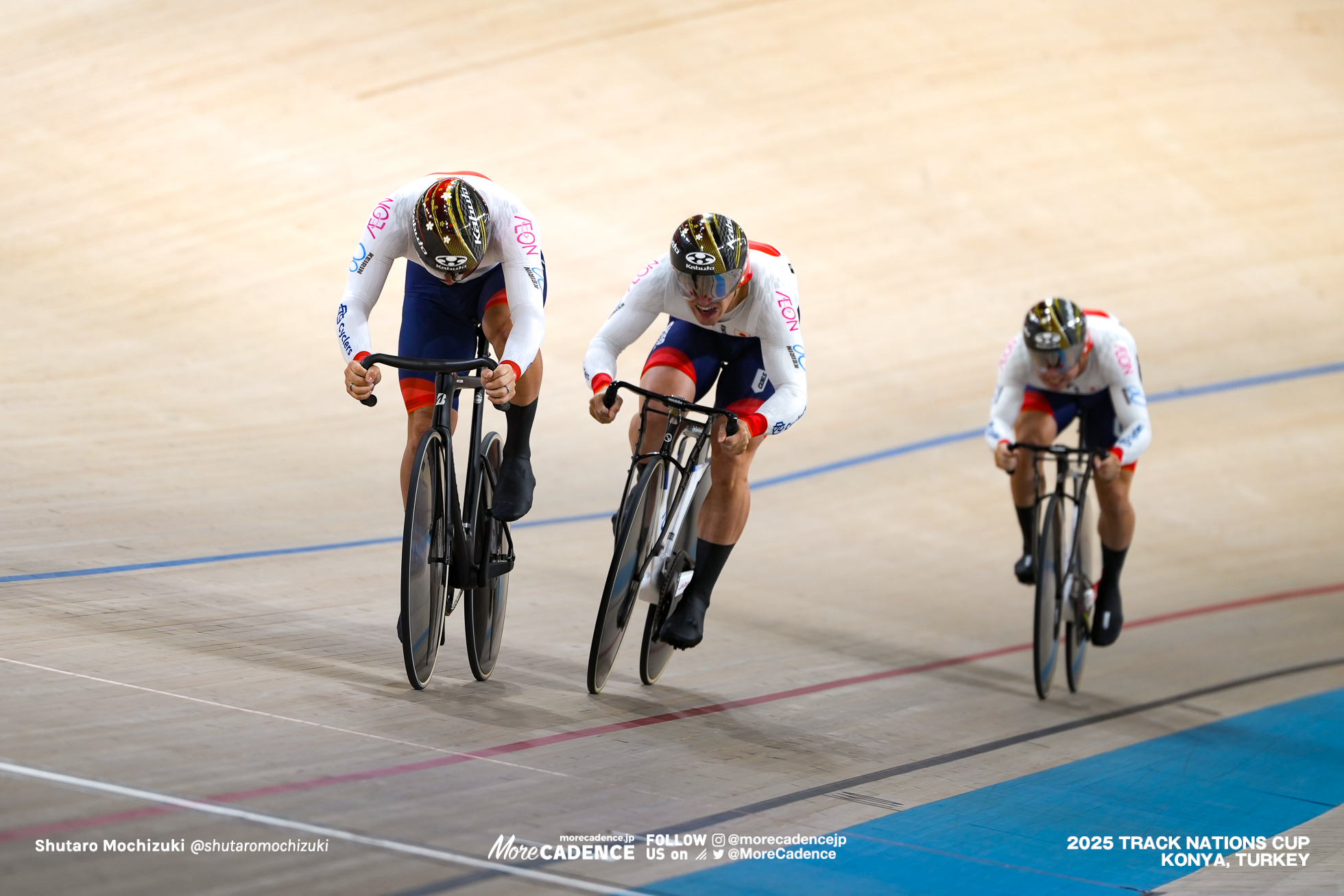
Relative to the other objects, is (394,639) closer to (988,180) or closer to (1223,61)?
(988,180)

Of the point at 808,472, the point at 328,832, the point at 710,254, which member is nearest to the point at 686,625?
the point at 710,254

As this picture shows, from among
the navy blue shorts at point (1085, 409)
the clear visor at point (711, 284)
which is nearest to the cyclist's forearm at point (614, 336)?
the clear visor at point (711, 284)

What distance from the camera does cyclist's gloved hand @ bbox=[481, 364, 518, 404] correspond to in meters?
2.80

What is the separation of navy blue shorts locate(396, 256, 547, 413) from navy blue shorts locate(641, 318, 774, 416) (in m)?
0.42

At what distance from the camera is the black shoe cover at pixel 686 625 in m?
3.12

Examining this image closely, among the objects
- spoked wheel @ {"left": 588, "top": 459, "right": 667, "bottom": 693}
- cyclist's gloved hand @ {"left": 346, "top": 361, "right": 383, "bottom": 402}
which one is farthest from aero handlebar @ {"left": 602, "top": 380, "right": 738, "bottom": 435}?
cyclist's gloved hand @ {"left": 346, "top": 361, "right": 383, "bottom": 402}

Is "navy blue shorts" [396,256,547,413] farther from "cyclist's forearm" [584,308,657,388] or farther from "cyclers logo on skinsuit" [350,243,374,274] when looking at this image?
"cyclist's forearm" [584,308,657,388]

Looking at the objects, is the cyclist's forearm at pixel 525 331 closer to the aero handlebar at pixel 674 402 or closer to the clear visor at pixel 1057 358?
the aero handlebar at pixel 674 402

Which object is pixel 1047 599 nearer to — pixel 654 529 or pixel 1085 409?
pixel 1085 409

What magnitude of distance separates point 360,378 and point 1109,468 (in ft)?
8.02

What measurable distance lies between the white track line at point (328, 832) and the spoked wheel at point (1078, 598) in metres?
2.52

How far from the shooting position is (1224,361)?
8.12m

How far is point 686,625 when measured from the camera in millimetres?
3133

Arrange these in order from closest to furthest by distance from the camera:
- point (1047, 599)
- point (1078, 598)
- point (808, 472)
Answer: point (1047, 599)
point (1078, 598)
point (808, 472)
